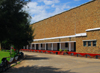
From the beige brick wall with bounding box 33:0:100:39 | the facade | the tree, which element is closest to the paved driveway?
the tree

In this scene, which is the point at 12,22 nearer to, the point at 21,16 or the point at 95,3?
the point at 21,16

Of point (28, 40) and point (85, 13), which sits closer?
point (28, 40)

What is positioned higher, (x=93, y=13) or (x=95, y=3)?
(x=95, y=3)

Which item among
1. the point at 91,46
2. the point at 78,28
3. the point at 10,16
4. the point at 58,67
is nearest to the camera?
the point at 10,16

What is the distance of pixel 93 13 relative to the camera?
1328 inches

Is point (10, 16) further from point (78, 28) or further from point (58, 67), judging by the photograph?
point (78, 28)

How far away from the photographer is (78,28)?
38.6 m

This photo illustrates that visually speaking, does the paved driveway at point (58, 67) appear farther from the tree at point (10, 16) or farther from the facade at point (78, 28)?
the facade at point (78, 28)

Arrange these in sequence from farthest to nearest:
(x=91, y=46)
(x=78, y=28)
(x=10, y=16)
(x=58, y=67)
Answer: (x=78, y=28) → (x=91, y=46) → (x=58, y=67) → (x=10, y=16)

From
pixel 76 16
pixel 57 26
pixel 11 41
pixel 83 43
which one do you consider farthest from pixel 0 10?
pixel 57 26

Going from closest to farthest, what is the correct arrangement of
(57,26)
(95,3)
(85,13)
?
(95,3) → (85,13) → (57,26)

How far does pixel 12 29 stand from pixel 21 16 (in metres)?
1.37

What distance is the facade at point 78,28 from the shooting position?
2880 centimetres

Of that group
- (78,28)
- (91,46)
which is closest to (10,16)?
(91,46)
